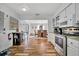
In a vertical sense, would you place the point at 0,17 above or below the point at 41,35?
above

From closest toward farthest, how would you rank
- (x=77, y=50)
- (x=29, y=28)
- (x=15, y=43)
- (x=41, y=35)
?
1. (x=77, y=50)
2. (x=15, y=43)
3. (x=41, y=35)
4. (x=29, y=28)

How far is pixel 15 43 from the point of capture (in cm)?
729

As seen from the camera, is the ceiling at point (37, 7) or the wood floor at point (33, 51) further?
the ceiling at point (37, 7)

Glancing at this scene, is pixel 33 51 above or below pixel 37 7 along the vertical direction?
below

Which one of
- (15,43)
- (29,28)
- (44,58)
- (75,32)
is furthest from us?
(29,28)

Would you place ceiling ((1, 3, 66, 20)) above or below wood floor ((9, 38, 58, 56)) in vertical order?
above

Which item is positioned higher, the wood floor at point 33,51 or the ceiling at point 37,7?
the ceiling at point 37,7

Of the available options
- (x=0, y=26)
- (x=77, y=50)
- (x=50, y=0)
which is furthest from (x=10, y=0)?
(x=0, y=26)

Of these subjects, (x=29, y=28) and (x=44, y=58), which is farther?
(x=29, y=28)

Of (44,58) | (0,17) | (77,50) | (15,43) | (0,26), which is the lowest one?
(15,43)

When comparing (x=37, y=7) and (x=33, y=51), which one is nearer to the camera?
(x=33, y=51)

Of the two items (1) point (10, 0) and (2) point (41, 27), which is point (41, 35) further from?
(1) point (10, 0)

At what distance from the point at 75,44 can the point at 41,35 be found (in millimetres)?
12643

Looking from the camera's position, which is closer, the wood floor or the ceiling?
the wood floor
